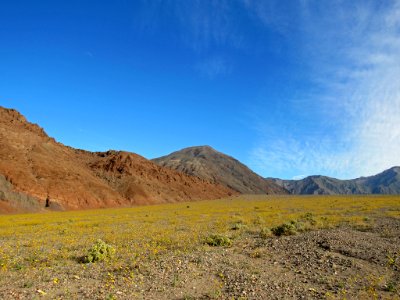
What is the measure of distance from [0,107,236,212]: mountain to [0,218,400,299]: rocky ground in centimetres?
5390

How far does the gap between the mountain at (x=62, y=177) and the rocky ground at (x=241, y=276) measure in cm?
5390

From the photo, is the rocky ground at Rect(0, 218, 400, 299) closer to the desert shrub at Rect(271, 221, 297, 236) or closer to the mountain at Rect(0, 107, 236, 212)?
the desert shrub at Rect(271, 221, 297, 236)

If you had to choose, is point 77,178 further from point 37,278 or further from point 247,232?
point 37,278

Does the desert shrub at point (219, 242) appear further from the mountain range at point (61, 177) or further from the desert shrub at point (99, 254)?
the mountain range at point (61, 177)

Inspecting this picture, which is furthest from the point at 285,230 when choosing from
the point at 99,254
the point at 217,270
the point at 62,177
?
the point at 62,177

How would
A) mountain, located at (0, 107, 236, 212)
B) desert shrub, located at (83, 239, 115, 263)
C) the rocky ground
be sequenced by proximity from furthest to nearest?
1. mountain, located at (0, 107, 236, 212)
2. desert shrub, located at (83, 239, 115, 263)
3. the rocky ground

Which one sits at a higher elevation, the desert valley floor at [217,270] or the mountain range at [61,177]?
the mountain range at [61,177]

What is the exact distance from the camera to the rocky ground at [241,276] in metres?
10.5

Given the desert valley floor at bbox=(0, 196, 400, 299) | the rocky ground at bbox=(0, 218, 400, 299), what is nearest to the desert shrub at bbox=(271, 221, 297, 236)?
the desert valley floor at bbox=(0, 196, 400, 299)

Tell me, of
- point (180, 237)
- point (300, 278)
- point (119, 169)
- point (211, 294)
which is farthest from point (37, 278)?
point (119, 169)

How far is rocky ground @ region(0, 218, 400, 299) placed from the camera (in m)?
10.5

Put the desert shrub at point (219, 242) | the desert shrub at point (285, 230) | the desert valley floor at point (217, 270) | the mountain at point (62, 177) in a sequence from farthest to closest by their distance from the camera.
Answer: the mountain at point (62, 177)
the desert shrub at point (285, 230)
the desert shrub at point (219, 242)
the desert valley floor at point (217, 270)

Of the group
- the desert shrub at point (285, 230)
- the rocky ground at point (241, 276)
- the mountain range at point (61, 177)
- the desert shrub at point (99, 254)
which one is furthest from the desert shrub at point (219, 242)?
the mountain range at point (61, 177)

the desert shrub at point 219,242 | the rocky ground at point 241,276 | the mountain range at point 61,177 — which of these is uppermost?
the mountain range at point 61,177
